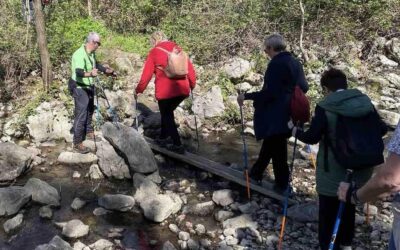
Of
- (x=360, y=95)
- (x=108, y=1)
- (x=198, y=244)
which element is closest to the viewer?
(x=360, y=95)

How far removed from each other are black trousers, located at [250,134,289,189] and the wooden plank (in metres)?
0.17

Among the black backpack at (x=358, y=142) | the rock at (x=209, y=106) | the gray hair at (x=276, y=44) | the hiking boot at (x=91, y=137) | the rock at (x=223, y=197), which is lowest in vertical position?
the rock at (x=223, y=197)

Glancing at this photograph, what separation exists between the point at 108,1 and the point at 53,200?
1144 cm

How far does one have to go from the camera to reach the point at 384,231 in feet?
18.3

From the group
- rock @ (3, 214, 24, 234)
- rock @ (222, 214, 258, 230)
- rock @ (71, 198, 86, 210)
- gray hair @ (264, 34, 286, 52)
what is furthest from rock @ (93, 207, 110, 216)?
gray hair @ (264, 34, 286, 52)

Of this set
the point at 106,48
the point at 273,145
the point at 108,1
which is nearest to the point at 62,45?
the point at 106,48

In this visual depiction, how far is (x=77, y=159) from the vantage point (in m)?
8.00

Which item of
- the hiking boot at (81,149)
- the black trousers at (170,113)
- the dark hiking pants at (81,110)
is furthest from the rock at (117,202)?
the dark hiking pants at (81,110)

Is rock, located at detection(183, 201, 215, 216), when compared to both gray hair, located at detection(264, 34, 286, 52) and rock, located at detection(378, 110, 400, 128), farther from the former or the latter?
rock, located at detection(378, 110, 400, 128)

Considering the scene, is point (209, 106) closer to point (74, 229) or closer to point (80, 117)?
point (80, 117)

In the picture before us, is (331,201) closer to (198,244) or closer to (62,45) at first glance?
(198,244)

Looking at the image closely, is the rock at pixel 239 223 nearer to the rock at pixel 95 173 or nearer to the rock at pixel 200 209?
the rock at pixel 200 209

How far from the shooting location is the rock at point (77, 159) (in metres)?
7.99

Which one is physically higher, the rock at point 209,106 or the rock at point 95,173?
the rock at point 209,106
